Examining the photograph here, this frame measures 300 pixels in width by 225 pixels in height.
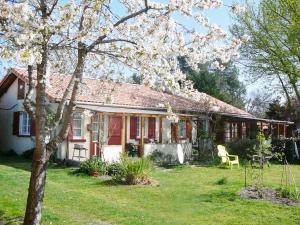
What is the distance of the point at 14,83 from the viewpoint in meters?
23.8

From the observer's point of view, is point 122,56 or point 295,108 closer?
point 122,56

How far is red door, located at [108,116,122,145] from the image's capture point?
72.1 feet

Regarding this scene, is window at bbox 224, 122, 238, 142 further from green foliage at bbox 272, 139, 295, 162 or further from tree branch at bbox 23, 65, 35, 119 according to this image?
tree branch at bbox 23, 65, 35, 119

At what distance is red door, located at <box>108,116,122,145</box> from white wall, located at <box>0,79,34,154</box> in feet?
14.2

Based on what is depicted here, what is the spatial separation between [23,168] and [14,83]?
314 inches

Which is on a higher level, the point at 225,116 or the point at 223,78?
the point at 223,78

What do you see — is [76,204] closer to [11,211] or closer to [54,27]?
[11,211]

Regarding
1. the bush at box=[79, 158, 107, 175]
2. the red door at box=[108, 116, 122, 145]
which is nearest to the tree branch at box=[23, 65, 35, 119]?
the bush at box=[79, 158, 107, 175]

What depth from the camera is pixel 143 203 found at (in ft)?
34.6

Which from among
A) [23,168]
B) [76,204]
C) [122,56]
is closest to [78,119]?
[23,168]

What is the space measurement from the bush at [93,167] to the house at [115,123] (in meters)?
2.09

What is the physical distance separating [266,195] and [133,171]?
4.13m

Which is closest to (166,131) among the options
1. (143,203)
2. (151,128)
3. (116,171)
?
(151,128)

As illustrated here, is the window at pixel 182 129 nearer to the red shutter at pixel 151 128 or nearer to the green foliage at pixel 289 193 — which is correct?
the red shutter at pixel 151 128
